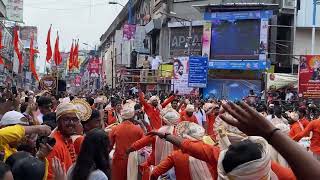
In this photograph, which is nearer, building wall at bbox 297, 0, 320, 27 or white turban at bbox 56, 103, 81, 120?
white turban at bbox 56, 103, 81, 120

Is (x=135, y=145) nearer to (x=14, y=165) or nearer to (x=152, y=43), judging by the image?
(x=14, y=165)

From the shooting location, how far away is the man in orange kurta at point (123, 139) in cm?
969

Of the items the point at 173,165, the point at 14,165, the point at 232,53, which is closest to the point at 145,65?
the point at 232,53

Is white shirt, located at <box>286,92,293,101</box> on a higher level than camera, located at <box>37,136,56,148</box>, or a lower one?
lower

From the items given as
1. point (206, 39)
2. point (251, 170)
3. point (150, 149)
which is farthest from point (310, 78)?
point (251, 170)

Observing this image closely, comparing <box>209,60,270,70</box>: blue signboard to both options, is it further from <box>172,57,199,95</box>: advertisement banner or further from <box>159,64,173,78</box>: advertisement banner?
<box>159,64,173,78</box>: advertisement banner

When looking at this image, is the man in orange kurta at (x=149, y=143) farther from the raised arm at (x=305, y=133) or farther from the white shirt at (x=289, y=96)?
the white shirt at (x=289, y=96)

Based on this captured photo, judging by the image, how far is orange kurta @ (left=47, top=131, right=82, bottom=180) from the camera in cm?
579

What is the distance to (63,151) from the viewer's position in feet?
19.4

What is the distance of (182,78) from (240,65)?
409 centimetres

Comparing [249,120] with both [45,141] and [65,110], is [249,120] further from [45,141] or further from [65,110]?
[65,110]

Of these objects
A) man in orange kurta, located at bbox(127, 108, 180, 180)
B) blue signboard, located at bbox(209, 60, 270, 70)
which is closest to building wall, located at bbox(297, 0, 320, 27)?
blue signboard, located at bbox(209, 60, 270, 70)

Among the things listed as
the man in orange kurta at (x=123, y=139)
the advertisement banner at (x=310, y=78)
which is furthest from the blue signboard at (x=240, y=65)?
the man in orange kurta at (x=123, y=139)

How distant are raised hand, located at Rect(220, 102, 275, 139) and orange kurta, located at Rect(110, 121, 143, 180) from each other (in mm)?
6960
